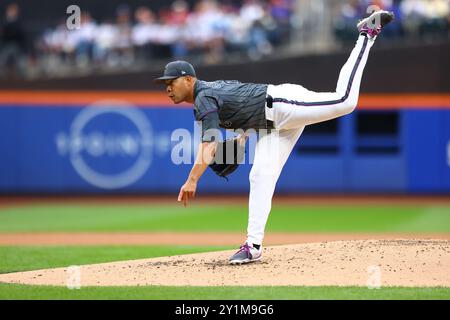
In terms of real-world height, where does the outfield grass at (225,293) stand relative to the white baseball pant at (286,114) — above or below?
below

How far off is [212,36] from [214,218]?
4836mm

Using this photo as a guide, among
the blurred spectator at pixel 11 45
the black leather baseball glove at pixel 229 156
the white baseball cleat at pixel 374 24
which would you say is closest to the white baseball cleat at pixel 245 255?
the black leather baseball glove at pixel 229 156

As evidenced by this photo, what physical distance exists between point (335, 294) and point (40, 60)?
12505mm

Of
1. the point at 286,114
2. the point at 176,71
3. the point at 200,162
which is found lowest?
the point at 200,162

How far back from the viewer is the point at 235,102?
21.7 ft

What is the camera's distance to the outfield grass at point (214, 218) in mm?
12047

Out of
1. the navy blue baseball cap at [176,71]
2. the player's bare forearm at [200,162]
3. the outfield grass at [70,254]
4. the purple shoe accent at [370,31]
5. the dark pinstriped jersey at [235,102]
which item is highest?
the purple shoe accent at [370,31]

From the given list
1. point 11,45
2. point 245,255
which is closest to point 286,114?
point 245,255

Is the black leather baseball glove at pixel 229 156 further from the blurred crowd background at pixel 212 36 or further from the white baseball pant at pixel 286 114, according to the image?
the blurred crowd background at pixel 212 36

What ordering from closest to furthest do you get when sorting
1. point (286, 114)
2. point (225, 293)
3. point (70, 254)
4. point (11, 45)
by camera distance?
point (225, 293), point (286, 114), point (70, 254), point (11, 45)

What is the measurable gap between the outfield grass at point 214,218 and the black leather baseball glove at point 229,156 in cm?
485

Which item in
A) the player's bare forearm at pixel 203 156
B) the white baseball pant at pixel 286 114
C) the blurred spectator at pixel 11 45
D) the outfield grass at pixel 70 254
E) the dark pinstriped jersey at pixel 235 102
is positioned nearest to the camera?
the player's bare forearm at pixel 203 156

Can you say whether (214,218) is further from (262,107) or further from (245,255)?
(262,107)
